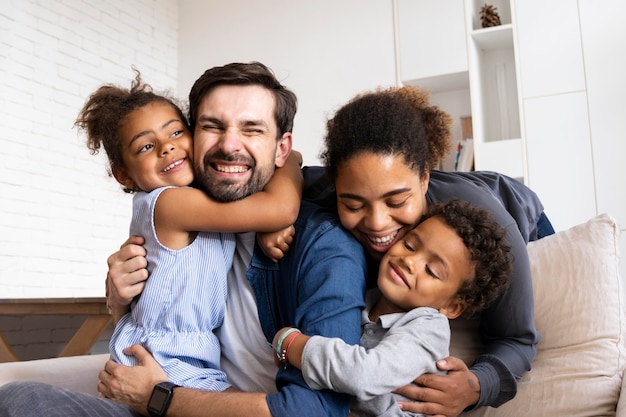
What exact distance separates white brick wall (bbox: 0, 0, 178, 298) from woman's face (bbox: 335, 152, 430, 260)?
10.6 feet

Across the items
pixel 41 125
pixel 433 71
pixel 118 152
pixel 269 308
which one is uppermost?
pixel 433 71

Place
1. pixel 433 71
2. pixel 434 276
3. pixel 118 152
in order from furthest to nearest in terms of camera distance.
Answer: pixel 433 71
pixel 118 152
pixel 434 276

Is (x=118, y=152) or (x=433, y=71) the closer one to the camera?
(x=118, y=152)

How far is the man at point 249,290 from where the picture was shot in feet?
3.97

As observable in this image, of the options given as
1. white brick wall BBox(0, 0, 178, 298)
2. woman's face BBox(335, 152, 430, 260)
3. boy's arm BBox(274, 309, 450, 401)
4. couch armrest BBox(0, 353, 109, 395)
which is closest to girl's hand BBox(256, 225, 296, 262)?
woman's face BBox(335, 152, 430, 260)

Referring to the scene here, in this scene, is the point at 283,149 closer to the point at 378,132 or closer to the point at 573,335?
the point at 378,132

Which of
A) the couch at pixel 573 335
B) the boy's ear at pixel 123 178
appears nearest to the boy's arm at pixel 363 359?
the couch at pixel 573 335

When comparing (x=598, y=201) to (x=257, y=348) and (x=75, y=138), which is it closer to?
(x=257, y=348)

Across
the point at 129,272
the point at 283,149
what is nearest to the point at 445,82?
the point at 283,149

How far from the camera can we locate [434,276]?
140 centimetres

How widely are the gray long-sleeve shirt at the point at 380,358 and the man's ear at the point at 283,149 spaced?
46cm

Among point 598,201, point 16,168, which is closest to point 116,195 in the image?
point 16,168

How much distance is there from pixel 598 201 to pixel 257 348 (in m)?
3.18

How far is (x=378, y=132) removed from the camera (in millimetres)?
1411
